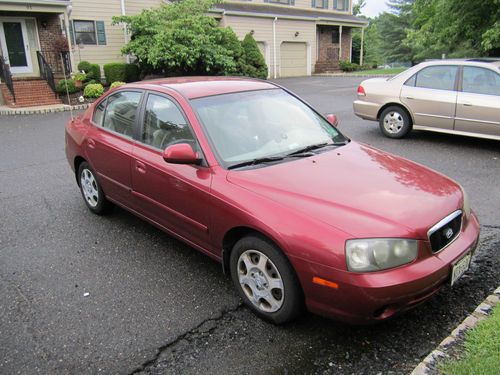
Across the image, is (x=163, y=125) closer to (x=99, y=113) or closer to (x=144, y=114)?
(x=144, y=114)

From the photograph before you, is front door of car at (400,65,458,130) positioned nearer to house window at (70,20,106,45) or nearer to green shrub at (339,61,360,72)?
house window at (70,20,106,45)

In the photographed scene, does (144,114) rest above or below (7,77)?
below

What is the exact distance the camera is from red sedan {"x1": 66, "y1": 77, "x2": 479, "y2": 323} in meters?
2.60

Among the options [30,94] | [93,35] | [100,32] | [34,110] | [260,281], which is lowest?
[260,281]

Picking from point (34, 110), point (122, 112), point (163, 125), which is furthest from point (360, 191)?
point (34, 110)

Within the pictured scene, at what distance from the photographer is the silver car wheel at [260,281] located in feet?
9.71

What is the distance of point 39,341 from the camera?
118 inches

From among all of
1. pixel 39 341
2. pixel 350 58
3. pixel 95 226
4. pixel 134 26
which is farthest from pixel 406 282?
pixel 350 58

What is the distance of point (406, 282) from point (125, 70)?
692 inches

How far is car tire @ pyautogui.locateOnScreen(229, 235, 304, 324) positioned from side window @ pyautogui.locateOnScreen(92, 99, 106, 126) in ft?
8.65

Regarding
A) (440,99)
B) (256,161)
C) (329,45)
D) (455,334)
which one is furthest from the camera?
(329,45)

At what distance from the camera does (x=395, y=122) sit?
8.55 metres

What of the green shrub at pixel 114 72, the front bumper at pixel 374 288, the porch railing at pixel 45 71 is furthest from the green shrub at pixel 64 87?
the front bumper at pixel 374 288

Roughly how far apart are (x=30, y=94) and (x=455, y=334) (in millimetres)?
16351
